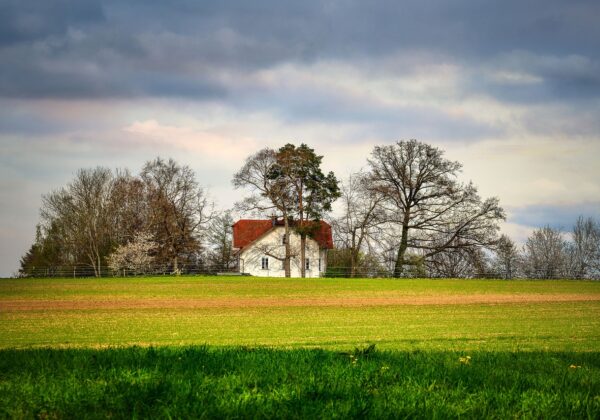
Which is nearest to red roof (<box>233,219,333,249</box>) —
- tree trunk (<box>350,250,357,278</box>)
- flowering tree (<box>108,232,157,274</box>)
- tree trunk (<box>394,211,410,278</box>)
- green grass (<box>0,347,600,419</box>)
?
tree trunk (<box>350,250,357,278</box>)

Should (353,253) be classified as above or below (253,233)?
below

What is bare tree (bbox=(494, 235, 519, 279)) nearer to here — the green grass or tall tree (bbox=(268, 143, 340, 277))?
tall tree (bbox=(268, 143, 340, 277))

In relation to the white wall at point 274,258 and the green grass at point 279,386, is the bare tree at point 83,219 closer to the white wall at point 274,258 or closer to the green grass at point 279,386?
Answer: the white wall at point 274,258

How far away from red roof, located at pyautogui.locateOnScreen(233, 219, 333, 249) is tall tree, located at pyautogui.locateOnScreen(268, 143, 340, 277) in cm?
1161

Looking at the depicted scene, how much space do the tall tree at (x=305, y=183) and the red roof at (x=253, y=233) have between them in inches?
457

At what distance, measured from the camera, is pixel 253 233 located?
80.8m

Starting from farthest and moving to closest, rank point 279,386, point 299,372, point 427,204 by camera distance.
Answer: point 427,204 → point 299,372 → point 279,386

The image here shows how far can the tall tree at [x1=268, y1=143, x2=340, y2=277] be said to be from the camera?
6631 centimetres

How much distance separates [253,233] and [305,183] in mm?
16706

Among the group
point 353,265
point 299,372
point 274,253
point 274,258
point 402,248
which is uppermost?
point 402,248

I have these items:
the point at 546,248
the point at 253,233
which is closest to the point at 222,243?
the point at 253,233

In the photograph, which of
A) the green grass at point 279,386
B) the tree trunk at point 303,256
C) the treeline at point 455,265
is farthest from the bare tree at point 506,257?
the green grass at point 279,386

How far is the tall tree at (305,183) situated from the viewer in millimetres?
66312

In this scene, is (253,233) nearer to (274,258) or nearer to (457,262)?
(274,258)
